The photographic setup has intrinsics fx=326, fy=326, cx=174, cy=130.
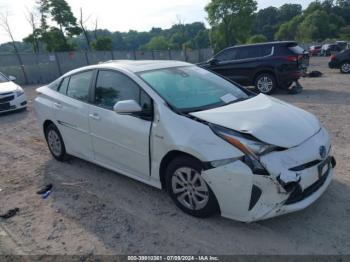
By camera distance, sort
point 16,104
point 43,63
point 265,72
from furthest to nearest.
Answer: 1. point 43,63
2. point 265,72
3. point 16,104

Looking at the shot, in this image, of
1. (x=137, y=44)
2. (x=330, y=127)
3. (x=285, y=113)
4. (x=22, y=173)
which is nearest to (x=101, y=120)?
(x=22, y=173)

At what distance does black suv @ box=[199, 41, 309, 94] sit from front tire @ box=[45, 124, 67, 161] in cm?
800

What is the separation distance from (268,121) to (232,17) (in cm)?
6469

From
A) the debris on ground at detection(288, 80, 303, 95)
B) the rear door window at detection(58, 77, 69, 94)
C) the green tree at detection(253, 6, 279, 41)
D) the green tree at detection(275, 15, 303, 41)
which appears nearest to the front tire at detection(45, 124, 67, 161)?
the rear door window at detection(58, 77, 69, 94)

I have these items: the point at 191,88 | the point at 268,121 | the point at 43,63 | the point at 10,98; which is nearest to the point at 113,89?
the point at 191,88

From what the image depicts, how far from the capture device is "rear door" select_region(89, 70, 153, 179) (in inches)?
149

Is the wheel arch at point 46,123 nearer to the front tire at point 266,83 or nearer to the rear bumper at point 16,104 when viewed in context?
the rear bumper at point 16,104

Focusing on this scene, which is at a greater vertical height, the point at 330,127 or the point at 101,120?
the point at 101,120

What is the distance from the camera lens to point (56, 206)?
402 cm

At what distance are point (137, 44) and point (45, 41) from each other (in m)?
74.1

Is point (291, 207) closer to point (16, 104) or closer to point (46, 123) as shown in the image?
point (46, 123)

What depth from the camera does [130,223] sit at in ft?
11.6

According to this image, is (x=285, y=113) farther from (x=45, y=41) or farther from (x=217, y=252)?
(x=45, y=41)

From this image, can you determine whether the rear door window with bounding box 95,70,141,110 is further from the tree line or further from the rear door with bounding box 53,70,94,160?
the tree line
